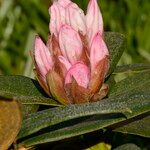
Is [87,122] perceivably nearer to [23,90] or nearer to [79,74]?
[79,74]

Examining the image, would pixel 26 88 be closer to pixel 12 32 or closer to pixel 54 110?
pixel 54 110

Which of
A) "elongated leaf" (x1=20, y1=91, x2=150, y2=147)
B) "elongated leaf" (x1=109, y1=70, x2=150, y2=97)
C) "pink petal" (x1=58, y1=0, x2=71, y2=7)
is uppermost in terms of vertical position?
"pink petal" (x1=58, y1=0, x2=71, y2=7)

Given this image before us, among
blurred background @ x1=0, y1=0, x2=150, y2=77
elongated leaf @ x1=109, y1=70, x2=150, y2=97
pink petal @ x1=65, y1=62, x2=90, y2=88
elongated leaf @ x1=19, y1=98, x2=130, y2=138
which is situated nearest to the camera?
elongated leaf @ x1=19, y1=98, x2=130, y2=138

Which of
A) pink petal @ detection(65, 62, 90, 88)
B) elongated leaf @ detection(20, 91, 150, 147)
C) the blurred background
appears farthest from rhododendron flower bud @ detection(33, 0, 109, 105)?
the blurred background

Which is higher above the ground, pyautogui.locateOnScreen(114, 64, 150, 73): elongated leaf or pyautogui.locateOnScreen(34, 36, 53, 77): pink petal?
pyautogui.locateOnScreen(34, 36, 53, 77): pink petal

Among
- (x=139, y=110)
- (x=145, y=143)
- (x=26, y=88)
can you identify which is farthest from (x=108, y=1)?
(x=139, y=110)

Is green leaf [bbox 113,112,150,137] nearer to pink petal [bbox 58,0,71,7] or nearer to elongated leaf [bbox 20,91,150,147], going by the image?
elongated leaf [bbox 20,91,150,147]

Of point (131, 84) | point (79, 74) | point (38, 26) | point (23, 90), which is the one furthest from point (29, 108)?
point (38, 26)

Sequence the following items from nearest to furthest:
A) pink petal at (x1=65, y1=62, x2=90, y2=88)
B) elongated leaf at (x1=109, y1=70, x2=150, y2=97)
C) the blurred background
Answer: pink petal at (x1=65, y1=62, x2=90, y2=88) → elongated leaf at (x1=109, y1=70, x2=150, y2=97) → the blurred background
